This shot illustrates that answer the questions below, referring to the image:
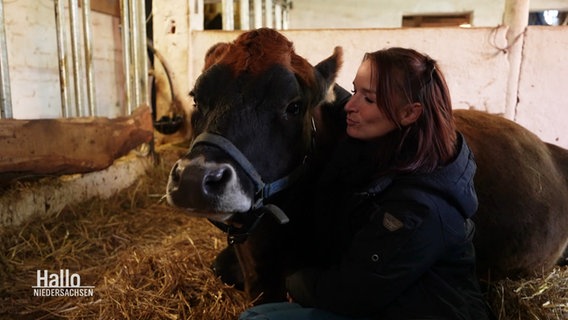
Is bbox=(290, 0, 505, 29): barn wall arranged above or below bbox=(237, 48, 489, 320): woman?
above

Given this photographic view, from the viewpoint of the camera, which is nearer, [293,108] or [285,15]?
[293,108]

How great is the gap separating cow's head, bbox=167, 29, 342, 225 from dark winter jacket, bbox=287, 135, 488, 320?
14.7 inches

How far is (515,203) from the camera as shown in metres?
2.29

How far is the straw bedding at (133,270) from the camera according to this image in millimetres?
2176

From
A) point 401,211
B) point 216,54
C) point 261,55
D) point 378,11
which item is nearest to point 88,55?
point 216,54

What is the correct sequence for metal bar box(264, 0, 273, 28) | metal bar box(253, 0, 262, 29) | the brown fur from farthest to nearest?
metal bar box(264, 0, 273, 28)
metal bar box(253, 0, 262, 29)
the brown fur

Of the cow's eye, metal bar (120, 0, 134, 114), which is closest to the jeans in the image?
the cow's eye

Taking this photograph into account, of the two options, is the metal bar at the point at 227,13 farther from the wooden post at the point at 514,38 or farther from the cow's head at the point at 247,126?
the cow's head at the point at 247,126

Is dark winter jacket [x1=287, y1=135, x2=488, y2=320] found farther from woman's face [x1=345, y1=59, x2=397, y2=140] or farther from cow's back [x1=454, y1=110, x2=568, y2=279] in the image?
cow's back [x1=454, y1=110, x2=568, y2=279]

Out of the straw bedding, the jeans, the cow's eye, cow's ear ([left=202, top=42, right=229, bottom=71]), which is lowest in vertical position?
the straw bedding

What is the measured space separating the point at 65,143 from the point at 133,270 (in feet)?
4.12

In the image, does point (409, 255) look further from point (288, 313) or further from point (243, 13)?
point (243, 13)

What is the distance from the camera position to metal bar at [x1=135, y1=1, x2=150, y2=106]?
444cm

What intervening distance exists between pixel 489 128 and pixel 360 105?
1.26 metres
